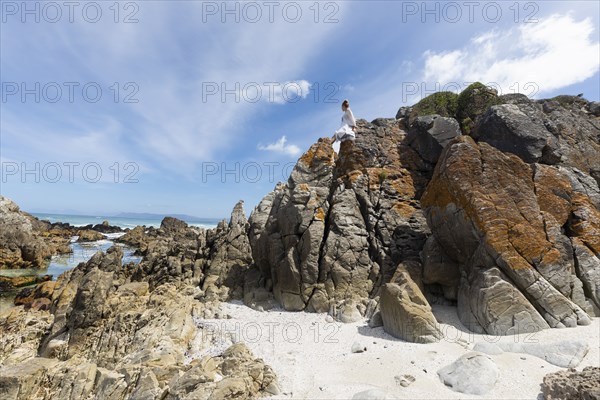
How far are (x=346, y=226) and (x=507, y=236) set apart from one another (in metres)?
7.23

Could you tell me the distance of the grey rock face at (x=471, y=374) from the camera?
27.6 ft

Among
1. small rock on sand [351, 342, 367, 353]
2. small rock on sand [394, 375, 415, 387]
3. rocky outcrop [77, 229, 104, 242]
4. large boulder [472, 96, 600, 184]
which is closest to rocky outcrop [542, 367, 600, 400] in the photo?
small rock on sand [394, 375, 415, 387]

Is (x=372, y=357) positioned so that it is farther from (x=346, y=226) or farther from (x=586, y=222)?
(x=586, y=222)

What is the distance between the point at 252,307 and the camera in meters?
17.7

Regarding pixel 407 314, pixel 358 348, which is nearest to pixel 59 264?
pixel 358 348

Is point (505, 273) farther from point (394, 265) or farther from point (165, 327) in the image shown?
point (165, 327)

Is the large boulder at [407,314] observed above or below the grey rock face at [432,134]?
below

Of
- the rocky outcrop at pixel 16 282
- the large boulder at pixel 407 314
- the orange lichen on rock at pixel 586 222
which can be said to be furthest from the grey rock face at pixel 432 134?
the rocky outcrop at pixel 16 282

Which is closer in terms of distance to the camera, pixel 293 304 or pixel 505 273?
pixel 505 273

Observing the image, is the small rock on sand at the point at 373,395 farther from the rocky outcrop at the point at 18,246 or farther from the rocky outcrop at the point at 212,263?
the rocky outcrop at the point at 18,246

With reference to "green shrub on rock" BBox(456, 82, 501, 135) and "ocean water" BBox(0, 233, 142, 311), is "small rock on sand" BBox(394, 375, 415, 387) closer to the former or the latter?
"green shrub on rock" BBox(456, 82, 501, 135)

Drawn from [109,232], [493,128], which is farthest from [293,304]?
[109,232]

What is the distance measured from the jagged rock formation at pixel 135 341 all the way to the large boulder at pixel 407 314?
5.17m

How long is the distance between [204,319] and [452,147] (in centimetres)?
1453
